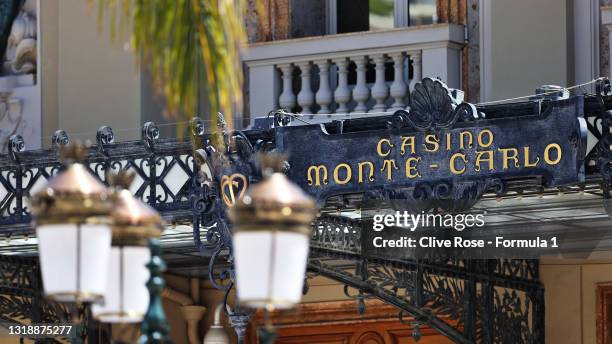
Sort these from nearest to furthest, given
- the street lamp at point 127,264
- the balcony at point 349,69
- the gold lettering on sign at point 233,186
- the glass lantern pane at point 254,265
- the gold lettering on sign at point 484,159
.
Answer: the glass lantern pane at point 254,265, the street lamp at point 127,264, the gold lettering on sign at point 484,159, the gold lettering on sign at point 233,186, the balcony at point 349,69

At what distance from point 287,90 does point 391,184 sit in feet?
12.4

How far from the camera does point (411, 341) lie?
1600 cm

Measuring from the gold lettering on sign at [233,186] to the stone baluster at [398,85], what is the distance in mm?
2593

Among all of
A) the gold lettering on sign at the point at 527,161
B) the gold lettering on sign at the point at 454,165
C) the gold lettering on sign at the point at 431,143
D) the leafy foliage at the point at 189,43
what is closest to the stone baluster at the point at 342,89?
the gold lettering on sign at the point at 431,143

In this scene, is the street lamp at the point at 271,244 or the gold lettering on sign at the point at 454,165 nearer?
the street lamp at the point at 271,244

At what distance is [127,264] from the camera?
25.7ft

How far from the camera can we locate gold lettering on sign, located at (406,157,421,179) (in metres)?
12.1

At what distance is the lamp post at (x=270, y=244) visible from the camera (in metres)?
7.20

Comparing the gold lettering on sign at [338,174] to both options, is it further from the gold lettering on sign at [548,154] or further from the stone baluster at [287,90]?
the stone baluster at [287,90]

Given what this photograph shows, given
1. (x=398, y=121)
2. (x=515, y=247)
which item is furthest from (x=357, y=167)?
(x=515, y=247)

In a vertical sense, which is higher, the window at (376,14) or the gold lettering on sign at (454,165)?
the window at (376,14)

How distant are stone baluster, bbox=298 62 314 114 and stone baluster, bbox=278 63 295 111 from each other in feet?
0.39

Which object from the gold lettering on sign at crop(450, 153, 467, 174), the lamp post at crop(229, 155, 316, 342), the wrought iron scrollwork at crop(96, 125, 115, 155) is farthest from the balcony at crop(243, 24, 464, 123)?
the lamp post at crop(229, 155, 316, 342)

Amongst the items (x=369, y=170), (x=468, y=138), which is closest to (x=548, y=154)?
(x=468, y=138)
